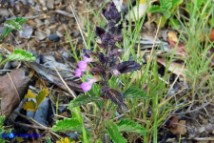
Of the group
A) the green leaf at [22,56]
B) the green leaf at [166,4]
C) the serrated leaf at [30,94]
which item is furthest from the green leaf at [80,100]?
the green leaf at [166,4]

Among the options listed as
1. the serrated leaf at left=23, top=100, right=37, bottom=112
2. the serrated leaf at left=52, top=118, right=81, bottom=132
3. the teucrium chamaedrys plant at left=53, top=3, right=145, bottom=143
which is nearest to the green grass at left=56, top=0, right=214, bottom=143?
the teucrium chamaedrys plant at left=53, top=3, right=145, bottom=143

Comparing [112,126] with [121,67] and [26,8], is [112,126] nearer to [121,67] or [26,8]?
Result: [121,67]

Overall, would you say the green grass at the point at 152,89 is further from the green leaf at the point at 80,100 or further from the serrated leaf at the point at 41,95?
the serrated leaf at the point at 41,95

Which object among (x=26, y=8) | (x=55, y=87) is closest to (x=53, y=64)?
(x=55, y=87)

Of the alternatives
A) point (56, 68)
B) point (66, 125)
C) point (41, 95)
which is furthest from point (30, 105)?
point (66, 125)

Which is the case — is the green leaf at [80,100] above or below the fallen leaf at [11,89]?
above

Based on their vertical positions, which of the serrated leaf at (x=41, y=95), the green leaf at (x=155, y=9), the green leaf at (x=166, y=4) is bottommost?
the serrated leaf at (x=41, y=95)

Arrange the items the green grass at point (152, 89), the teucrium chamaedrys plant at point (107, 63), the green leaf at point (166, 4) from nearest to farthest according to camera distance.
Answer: the teucrium chamaedrys plant at point (107, 63) → the green grass at point (152, 89) → the green leaf at point (166, 4)
